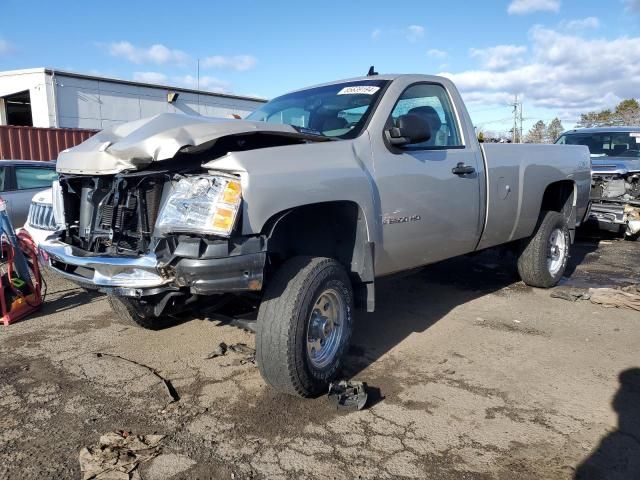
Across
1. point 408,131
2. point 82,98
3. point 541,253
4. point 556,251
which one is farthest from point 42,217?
point 82,98

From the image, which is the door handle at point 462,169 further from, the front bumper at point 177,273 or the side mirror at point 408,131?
the front bumper at point 177,273

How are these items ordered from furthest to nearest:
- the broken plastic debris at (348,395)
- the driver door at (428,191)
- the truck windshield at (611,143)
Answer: the truck windshield at (611,143), the driver door at (428,191), the broken plastic debris at (348,395)

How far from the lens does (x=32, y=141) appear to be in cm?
1641

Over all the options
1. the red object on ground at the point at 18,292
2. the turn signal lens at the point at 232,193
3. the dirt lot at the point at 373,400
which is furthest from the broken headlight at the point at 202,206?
the red object on ground at the point at 18,292

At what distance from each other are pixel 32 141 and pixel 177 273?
16.2 meters

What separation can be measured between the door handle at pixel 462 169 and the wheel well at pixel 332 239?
1.18 meters

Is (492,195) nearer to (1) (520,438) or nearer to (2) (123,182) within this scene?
(1) (520,438)

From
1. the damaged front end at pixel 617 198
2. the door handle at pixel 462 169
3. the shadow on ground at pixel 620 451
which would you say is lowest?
the shadow on ground at pixel 620 451

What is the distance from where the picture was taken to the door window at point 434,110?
4.26 metres

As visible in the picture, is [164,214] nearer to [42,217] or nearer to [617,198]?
[42,217]

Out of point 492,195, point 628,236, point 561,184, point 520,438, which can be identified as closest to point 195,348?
point 520,438

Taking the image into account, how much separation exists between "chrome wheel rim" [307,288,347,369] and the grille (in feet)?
7.14

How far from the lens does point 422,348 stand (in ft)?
14.1

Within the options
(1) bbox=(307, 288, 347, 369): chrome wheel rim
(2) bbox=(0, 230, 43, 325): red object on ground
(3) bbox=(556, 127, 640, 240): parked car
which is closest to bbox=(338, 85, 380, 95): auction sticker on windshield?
(1) bbox=(307, 288, 347, 369): chrome wheel rim
